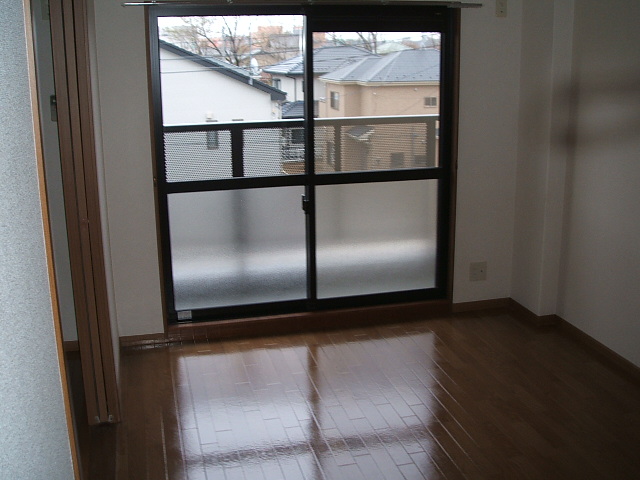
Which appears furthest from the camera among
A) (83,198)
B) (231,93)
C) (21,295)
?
(231,93)

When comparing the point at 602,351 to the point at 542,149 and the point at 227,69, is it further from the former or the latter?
the point at 227,69

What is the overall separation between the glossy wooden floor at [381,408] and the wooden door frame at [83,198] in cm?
33

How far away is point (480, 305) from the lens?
500cm

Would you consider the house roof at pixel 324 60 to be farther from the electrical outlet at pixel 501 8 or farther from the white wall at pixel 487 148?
the electrical outlet at pixel 501 8

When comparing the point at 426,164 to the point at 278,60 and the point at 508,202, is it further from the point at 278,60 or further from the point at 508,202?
the point at 278,60

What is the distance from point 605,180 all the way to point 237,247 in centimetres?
223

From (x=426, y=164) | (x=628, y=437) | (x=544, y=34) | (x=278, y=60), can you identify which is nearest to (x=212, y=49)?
(x=278, y=60)

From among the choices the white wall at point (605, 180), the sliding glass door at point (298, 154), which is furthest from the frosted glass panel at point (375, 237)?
the white wall at point (605, 180)

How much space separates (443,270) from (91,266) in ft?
8.24

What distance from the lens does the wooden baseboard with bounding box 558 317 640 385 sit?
3.94 metres

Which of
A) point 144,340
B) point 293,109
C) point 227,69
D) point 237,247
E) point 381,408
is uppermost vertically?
point 227,69

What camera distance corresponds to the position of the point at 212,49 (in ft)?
13.9

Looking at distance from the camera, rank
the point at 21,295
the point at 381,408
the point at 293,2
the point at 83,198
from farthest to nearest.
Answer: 1. the point at 293,2
2. the point at 381,408
3. the point at 83,198
4. the point at 21,295

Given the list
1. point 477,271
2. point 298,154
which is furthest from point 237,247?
point 477,271
